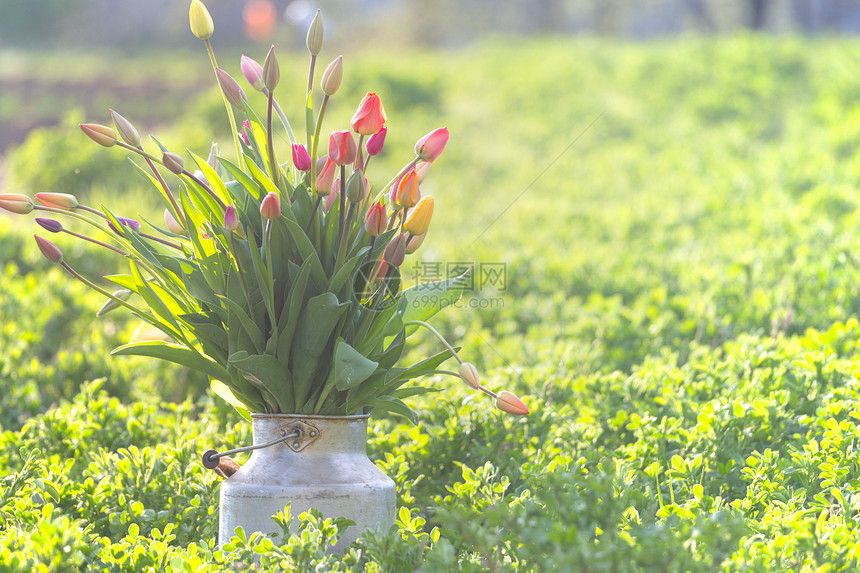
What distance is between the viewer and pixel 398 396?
2.14 meters

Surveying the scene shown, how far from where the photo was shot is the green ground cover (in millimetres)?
1697

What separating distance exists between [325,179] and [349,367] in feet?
1.57

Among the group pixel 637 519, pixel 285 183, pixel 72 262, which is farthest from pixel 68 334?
pixel 637 519

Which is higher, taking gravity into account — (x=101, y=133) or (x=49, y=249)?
(x=101, y=133)

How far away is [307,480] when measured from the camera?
196cm

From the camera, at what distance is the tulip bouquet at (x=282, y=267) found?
1944mm

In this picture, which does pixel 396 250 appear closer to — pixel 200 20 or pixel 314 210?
pixel 314 210

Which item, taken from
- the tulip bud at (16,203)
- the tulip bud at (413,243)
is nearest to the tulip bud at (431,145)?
the tulip bud at (413,243)

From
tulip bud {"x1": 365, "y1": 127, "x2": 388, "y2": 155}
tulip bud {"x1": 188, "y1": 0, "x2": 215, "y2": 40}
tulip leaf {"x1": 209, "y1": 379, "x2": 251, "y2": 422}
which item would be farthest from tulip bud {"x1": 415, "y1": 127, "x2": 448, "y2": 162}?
tulip leaf {"x1": 209, "y1": 379, "x2": 251, "y2": 422}

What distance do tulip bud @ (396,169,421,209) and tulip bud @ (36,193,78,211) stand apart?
2.63 ft

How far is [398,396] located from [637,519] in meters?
0.68

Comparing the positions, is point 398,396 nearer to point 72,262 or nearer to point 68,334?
point 68,334

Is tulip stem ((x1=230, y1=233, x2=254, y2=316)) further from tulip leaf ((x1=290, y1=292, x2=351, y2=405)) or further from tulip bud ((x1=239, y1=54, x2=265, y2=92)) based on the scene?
tulip bud ((x1=239, y1=54, x2=265, y2=92))

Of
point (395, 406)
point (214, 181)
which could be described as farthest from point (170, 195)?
point (395, 406)
